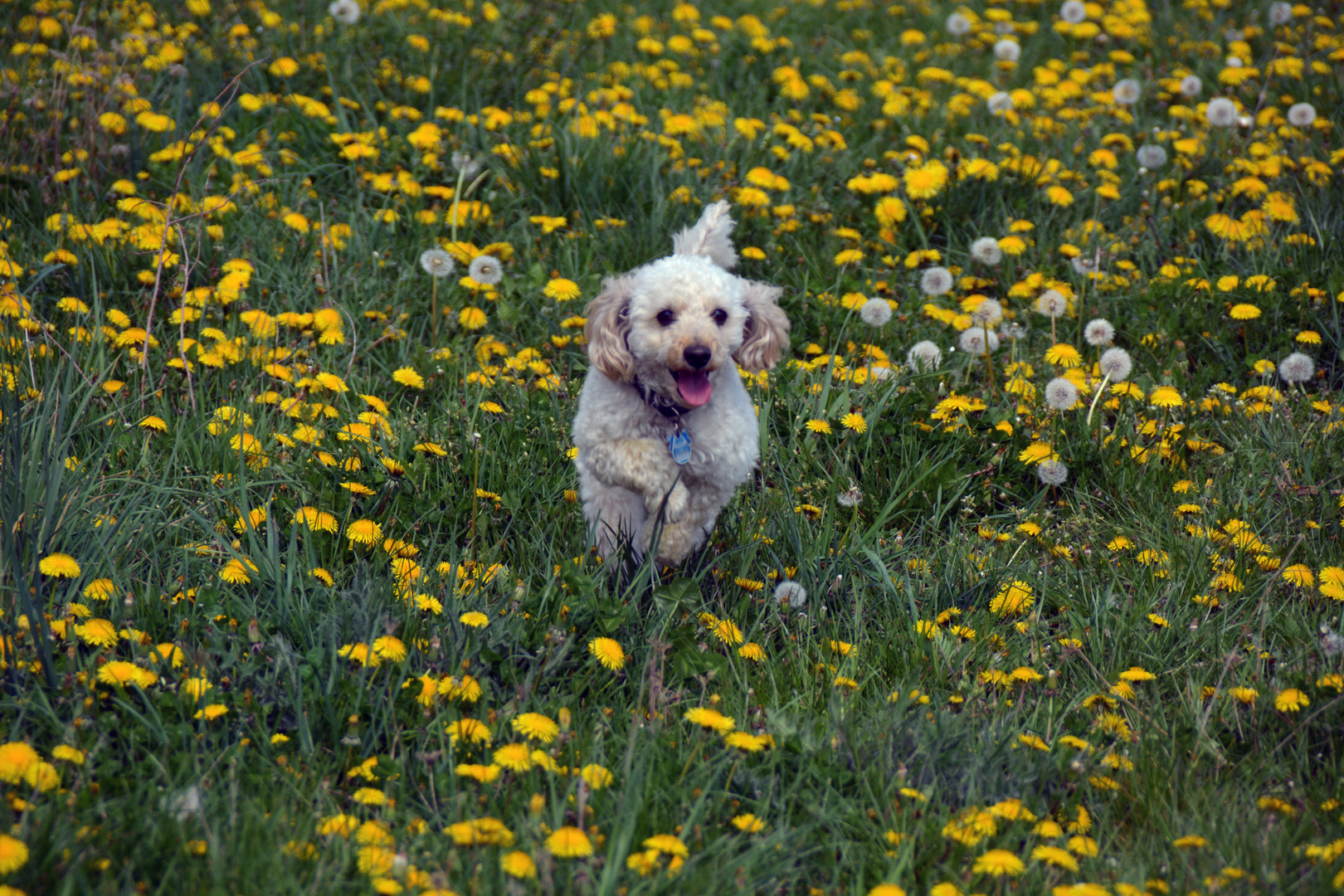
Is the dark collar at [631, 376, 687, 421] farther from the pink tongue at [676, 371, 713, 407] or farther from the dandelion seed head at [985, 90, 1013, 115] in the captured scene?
the dandelion seed head at [985, 90, 1013, 115]

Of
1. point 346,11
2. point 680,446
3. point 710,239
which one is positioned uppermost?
point 346,11

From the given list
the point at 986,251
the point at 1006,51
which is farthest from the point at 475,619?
the point at 1006,51

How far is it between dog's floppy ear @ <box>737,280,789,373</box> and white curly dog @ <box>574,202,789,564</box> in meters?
0.01

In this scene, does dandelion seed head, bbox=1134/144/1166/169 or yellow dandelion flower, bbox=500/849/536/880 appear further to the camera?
dandelion seed head, bbox=1134/144/1166/169

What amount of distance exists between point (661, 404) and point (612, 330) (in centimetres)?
27

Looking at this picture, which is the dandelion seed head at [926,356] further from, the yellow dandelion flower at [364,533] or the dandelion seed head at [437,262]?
the yellow dandelion flower at [364,533]

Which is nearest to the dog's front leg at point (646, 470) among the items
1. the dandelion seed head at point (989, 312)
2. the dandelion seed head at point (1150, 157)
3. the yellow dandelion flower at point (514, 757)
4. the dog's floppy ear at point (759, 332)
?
the dog's floppy ear at point (759, 332)

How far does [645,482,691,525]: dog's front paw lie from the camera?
3.10 metres

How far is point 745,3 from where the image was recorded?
782 centimetres

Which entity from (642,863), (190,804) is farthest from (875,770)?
(190,804)

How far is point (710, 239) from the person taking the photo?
3422 mm

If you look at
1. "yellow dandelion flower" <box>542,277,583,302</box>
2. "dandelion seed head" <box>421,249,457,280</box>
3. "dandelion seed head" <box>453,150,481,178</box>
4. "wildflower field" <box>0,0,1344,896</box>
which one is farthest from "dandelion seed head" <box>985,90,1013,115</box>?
"dandelion seed head" <box>421,249,457,280</box>

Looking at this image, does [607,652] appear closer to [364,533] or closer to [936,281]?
[364,533]

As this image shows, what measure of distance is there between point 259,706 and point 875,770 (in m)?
1.36
